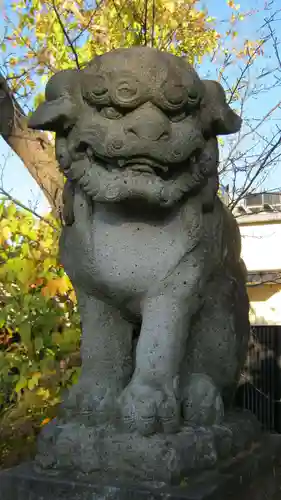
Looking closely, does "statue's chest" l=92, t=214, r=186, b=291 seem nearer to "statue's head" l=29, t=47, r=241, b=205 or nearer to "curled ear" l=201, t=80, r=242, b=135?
"statue's head" l=29, t=47, r=241, b=205

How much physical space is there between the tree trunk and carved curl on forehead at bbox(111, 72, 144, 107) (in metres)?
2.41

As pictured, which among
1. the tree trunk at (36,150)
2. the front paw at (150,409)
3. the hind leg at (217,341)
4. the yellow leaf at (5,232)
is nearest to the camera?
the front paw at (150,409)

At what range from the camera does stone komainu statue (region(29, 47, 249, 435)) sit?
62.9 inches

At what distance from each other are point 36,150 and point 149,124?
259 cm

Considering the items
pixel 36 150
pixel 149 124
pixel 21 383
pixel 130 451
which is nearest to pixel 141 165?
pixel 149 124

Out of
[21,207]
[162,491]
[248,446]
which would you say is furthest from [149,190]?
[21,207]

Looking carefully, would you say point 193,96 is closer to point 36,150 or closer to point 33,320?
point 33,320

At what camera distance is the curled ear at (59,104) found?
168 centimetres

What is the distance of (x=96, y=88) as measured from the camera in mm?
1623

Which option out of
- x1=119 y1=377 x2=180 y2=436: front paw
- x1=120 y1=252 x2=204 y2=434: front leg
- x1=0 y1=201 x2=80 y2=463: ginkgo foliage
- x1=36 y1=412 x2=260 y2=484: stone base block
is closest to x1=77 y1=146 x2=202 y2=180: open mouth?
x1=120 y1=252 x2=204 y2=434: front leg

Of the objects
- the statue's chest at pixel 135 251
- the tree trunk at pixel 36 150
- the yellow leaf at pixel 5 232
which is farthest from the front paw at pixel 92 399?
the tree trunk at pixel 36 150

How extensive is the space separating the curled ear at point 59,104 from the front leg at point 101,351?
20.9 inches

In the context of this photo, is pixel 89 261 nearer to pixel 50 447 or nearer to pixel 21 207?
pixel 50 447

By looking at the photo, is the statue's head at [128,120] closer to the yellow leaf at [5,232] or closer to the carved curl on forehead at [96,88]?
the carved curl on forehead at [96,88]
